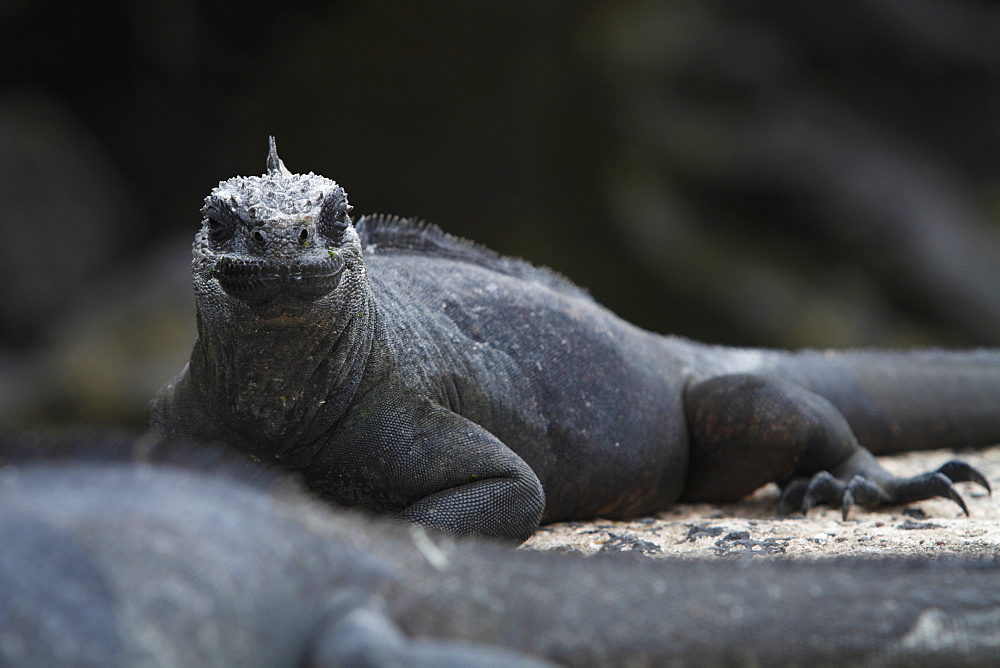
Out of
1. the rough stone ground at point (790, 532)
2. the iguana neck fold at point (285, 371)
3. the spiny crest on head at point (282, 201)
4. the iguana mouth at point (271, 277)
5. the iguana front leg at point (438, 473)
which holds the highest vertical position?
the spiny crest on head at point (282, 201)

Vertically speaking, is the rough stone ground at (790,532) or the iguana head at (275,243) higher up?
the iguana head at (275,243)

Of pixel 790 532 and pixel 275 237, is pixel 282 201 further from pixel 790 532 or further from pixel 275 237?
pixel 790 532

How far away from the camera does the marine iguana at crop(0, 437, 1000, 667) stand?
1.85 metres

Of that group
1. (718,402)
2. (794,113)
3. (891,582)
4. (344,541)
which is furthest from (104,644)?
(794,113)

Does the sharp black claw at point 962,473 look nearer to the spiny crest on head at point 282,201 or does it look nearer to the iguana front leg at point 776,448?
the iguana front leg at point 776,448

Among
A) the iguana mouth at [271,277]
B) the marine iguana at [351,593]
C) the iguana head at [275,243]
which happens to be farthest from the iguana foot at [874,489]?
the iguana mouth at [271,277]

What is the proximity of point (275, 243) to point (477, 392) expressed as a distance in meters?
1.12

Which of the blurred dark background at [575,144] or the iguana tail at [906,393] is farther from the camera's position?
the blurred dark background at [575,144]

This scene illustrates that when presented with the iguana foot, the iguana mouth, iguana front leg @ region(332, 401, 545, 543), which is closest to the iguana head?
the iguana mouth

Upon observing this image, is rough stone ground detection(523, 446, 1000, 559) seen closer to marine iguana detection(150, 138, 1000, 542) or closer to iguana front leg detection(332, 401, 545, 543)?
marine iguana detection(150, 138, 1000, 542)

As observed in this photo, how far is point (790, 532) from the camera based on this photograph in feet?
13.3

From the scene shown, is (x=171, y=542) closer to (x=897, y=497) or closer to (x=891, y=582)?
(x=891, y=582)

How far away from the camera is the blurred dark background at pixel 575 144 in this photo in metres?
11.3

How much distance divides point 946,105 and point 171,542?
1355 centimetres
